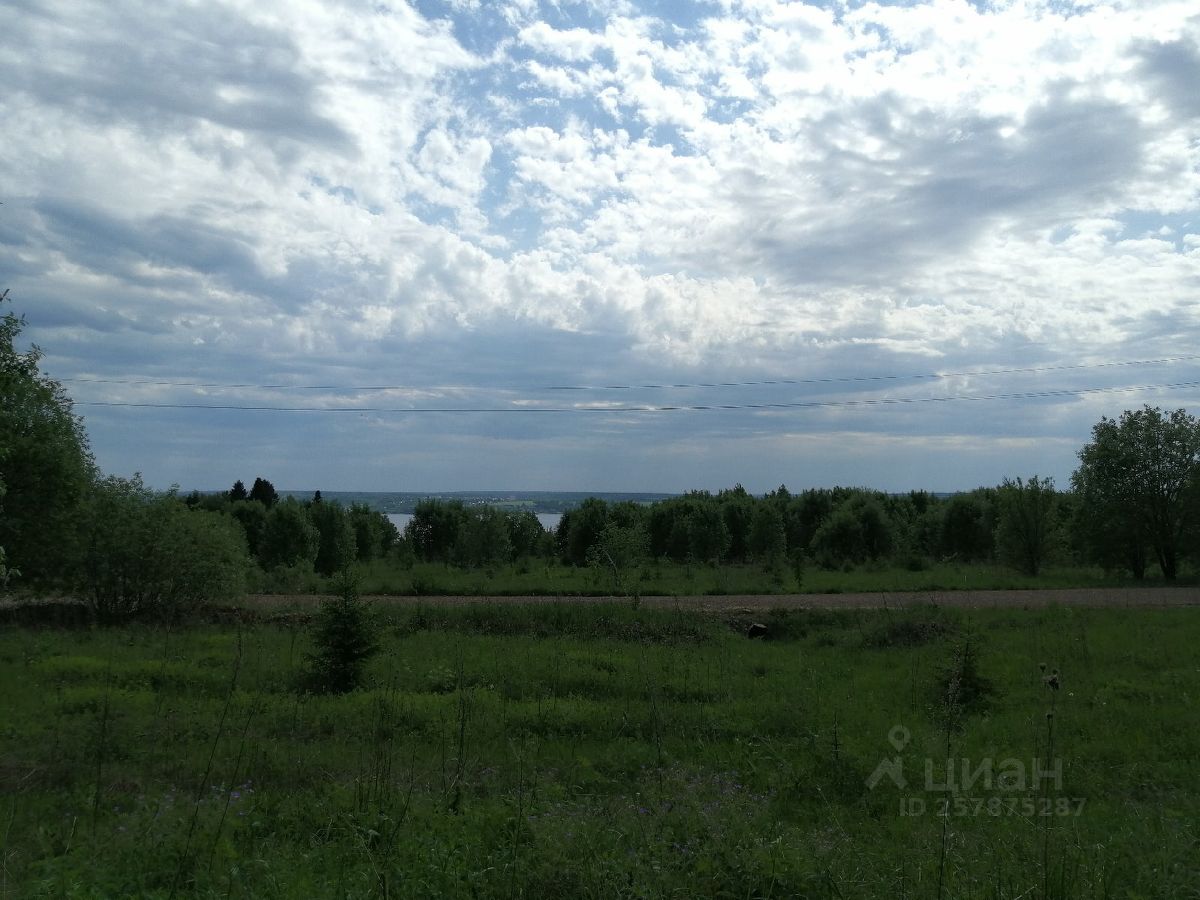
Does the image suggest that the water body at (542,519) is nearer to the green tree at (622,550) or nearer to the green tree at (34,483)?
the green tree at (622,550)

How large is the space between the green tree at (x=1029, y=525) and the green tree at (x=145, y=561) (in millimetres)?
29377

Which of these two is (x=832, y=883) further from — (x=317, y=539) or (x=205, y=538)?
(x=317, y=539)

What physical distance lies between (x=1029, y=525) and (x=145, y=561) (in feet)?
104

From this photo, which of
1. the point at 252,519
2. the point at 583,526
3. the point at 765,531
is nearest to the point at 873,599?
the point at 765,531

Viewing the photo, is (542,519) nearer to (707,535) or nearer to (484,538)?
(707,535)

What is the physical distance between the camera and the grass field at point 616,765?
→ 486cm

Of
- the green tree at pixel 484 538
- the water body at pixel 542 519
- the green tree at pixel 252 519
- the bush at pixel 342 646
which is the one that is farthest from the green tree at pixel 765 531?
→ the bush at pixel 342 646

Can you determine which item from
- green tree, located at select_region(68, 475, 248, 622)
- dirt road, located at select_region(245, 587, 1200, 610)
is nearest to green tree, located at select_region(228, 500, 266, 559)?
dirt road, located at select_region(245, 587, 1200, 610)

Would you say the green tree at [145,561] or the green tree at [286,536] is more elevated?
the green tree at [145,561]

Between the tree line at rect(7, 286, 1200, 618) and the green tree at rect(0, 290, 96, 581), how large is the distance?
33mm

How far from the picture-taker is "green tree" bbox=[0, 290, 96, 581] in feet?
61.7

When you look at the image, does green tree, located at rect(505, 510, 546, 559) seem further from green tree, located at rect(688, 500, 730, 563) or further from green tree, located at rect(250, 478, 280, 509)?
green tree, located at rect(250, 478, 280, 509)

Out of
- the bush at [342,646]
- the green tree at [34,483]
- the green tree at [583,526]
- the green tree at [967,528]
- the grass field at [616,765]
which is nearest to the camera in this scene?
the grass field at [616,765]

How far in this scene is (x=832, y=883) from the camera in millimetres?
4516
